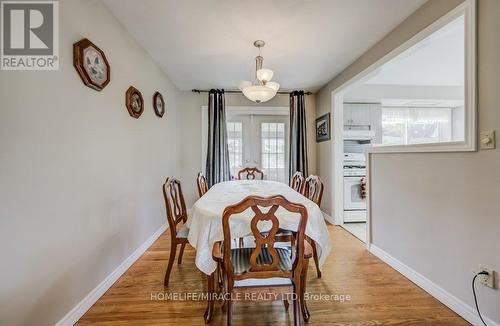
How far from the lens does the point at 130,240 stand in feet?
8.05

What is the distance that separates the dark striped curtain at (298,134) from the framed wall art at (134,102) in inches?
106

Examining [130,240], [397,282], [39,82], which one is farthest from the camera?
[130,240]

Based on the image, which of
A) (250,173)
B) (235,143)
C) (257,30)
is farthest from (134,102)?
(235,143)

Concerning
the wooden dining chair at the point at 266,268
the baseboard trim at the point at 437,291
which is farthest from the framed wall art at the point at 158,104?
the baseboard trim at the point at 437,291

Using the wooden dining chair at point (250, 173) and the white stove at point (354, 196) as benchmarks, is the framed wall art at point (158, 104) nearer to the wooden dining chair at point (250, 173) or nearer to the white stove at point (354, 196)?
the wooden dining chair at point (250, 173)

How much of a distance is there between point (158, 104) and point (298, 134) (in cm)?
247

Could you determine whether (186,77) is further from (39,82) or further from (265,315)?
(265,315)

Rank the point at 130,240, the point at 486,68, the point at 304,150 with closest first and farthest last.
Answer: the point at 486,68 < the point at 130,240 < the point at 304,150

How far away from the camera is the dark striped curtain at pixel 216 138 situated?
4.30 m

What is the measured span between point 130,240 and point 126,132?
1.11 metres

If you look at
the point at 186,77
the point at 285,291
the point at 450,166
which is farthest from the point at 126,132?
the point at 450,166

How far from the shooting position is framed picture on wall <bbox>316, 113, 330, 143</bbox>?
3.94 meters

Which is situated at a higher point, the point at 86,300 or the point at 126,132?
the point at 126,132

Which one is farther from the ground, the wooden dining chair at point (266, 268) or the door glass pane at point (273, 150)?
the door glass pane at point (273, 150)
